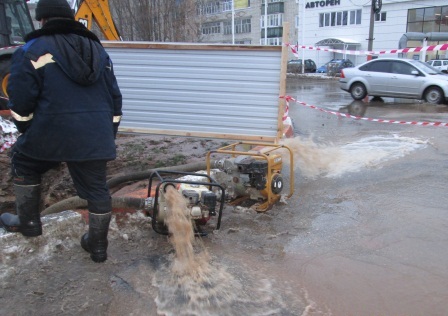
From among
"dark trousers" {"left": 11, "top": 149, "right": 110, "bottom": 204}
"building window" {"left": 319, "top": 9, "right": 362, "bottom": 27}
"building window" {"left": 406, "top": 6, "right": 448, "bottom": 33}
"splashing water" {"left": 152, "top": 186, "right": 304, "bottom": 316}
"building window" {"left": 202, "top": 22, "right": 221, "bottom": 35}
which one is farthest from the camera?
"building window" {"left": 202, "top": 22, "right": 221, "bottom": 35}

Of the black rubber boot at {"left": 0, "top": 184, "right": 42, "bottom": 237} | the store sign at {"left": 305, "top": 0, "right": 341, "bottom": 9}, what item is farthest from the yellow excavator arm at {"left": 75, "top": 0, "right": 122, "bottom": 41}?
the store sign at {"left": 305, "top": 0, "right": 341, "bottom": 9}

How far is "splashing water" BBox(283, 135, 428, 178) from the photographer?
6.65 meters

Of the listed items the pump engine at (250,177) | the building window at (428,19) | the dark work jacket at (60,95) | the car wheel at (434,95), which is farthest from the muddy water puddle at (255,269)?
the building window at (428,19)

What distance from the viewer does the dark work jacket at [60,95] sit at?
2990 millimetres

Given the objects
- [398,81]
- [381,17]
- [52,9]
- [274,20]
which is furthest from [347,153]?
[274,20]

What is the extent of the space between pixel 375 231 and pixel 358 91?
40.5 feet

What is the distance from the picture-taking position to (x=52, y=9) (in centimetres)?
310

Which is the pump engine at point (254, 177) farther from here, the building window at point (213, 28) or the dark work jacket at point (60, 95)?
the building window at point (213, 28)

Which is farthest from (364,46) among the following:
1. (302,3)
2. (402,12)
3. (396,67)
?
(396,67)

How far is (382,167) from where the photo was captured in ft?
21.7

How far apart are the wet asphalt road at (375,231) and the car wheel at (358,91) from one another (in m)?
7.53

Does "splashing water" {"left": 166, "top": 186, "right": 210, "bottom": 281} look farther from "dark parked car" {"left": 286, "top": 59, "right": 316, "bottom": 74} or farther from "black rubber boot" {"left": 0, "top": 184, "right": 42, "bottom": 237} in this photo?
"dark parked car" {"left": 286, "top": 59, "right": 316, "bottom": 74}

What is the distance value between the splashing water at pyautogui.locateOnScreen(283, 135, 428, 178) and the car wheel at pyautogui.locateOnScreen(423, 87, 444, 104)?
660 centimetres

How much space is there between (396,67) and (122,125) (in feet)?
37.7
